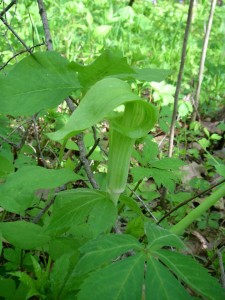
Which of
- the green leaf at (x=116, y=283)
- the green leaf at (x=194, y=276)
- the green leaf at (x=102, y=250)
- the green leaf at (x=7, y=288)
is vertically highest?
the green leaf at (x=102, y=250)

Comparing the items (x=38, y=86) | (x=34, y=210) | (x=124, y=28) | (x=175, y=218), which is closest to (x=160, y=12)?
(x=124, y=28)

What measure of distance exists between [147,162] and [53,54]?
716 mm

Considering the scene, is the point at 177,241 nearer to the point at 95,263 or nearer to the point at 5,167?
the point at 95,263

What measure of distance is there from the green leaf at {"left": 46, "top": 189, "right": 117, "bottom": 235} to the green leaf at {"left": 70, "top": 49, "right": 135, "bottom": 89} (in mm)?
275

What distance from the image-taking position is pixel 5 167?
1144 millimetres

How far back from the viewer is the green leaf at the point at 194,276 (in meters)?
0.69

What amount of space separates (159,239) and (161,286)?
0.12m

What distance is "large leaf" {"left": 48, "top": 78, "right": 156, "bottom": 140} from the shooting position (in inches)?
22.5

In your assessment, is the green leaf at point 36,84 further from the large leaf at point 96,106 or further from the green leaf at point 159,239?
the green leaf at point 159,239

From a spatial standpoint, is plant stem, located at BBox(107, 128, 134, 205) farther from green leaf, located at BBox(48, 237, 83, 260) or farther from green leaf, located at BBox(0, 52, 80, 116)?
green leaf, located at BBox(48, 237, 83, 260)

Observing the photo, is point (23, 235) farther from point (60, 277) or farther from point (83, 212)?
point (83, 212)

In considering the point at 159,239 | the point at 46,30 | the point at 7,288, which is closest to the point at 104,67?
the point at 159,239

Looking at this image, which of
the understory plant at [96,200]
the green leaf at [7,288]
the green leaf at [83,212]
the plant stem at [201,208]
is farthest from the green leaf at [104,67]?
the green leaf at [7,288]

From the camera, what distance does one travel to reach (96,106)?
1.92ft
